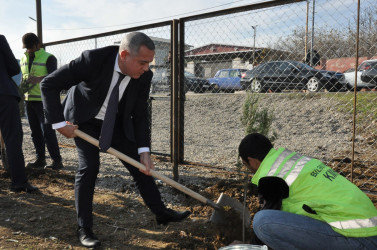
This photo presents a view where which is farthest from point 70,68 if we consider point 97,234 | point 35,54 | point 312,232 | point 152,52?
point 35,54

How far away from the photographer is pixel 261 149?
2.16 metres

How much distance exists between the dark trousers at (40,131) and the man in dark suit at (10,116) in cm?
88

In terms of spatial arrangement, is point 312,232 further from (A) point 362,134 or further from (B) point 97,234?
(A) point 362,134

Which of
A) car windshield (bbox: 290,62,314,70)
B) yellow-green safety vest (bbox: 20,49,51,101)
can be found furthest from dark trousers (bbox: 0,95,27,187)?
car windshield (bbox: 290,62,314,70)

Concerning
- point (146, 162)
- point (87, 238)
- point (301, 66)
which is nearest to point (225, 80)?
point (301, 66)

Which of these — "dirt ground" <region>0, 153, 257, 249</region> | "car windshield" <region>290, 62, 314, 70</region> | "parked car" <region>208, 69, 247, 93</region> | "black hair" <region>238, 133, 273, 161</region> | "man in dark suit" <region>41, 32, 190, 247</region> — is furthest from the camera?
"parked car" <region>208, 69, 247, 93</region>

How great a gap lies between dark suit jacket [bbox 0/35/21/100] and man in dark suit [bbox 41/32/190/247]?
54.5 inches

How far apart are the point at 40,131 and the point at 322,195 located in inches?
167

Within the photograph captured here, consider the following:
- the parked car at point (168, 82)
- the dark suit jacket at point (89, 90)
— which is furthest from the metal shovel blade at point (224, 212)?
the parked car at point (168, 82)

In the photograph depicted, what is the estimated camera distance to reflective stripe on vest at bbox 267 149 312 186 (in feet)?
6.30

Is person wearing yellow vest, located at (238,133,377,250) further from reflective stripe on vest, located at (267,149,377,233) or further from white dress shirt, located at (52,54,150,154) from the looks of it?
white dress shirt, located at (52,54,150,154)

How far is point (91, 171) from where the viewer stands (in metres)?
2.57

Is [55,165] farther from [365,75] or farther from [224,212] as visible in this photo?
[365,75]

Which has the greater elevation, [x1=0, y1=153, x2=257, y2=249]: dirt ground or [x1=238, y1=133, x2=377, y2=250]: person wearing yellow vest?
[x1=238, y1=133, x2=377, y2=250]: person wearing yellow vest
